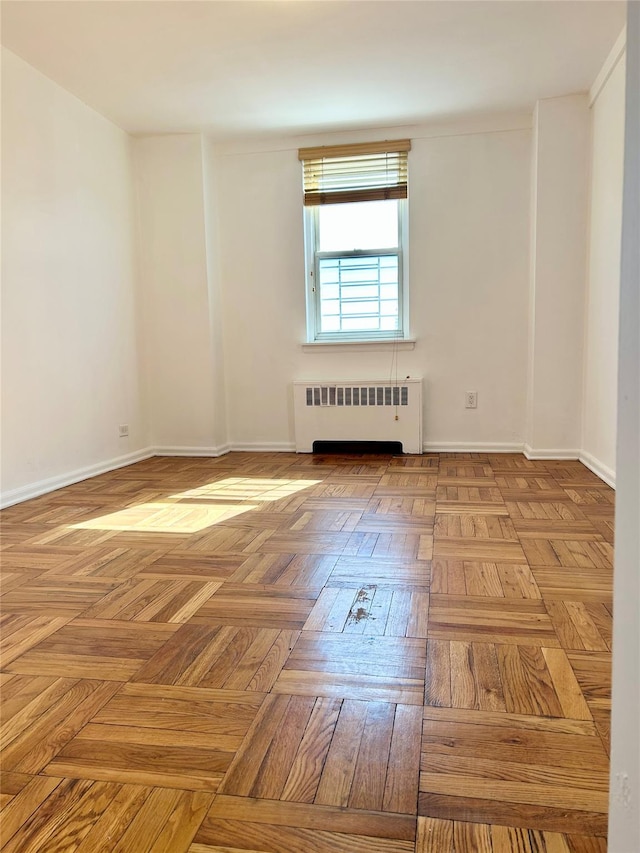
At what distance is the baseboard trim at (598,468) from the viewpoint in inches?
127

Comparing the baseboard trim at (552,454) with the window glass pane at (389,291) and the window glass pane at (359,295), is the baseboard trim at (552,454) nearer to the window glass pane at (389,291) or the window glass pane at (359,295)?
the window glass pane at (359,295)

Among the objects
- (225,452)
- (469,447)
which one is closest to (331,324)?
(225,452)

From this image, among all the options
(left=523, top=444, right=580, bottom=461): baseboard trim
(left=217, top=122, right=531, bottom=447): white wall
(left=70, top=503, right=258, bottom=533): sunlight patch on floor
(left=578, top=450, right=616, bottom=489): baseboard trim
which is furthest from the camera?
(left=217, top=122, right=531, bottom=447): white wall

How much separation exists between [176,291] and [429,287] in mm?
1902

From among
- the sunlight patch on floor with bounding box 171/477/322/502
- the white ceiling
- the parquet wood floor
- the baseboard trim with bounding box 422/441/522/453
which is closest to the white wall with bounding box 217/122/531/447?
the baseboard trim with bounding box 422/441/522/453

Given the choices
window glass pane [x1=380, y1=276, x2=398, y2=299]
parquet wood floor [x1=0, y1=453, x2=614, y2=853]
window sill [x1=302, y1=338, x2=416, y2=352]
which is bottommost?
parquet wood floor [x1=0, y1=453, x2=614, y2=853]

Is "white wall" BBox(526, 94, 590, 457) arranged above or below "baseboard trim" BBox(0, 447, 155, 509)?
above

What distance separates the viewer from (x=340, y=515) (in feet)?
8.82

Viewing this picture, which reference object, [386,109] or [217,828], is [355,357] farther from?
[217,828]

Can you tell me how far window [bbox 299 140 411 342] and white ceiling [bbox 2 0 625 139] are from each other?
0.31 m

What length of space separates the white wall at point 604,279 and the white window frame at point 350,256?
126 cm

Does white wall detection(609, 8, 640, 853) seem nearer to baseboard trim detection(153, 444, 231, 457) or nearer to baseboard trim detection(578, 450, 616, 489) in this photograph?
baseboard trim detection(578, 450, 616, 489)

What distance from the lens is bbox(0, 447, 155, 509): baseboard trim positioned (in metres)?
3.10

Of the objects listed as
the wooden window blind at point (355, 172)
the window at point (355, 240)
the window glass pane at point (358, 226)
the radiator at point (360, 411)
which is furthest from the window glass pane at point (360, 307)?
the wooden window blind at point (355, 172)
